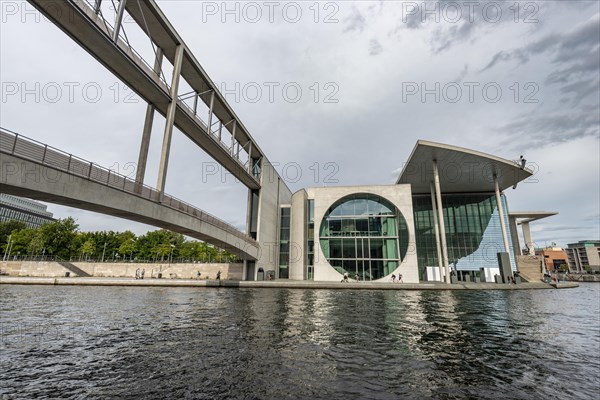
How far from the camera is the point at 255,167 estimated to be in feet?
136

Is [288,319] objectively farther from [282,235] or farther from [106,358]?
[282,235]

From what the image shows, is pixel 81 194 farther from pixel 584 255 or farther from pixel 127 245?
pixel 584 255

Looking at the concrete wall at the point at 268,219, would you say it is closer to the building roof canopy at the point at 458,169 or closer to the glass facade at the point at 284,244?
the glass facade at the point at 284,244

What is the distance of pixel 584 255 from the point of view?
5389 inches

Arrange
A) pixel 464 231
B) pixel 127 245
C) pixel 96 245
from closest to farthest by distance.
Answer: pixel 464 231
pixel 127 245
pixel 96 245

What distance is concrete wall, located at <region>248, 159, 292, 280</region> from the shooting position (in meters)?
37.6

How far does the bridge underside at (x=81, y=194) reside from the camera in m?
11.1

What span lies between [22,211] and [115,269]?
104 meters

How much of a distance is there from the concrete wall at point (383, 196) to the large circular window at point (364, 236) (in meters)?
0.60

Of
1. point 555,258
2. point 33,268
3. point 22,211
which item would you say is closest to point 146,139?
point 33,268

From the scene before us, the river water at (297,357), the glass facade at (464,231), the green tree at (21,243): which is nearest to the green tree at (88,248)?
the green tree at (21,243)

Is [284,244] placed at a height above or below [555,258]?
below

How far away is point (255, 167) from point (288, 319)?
31.9 meters

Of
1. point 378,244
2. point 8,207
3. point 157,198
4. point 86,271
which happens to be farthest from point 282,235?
point 8,207
